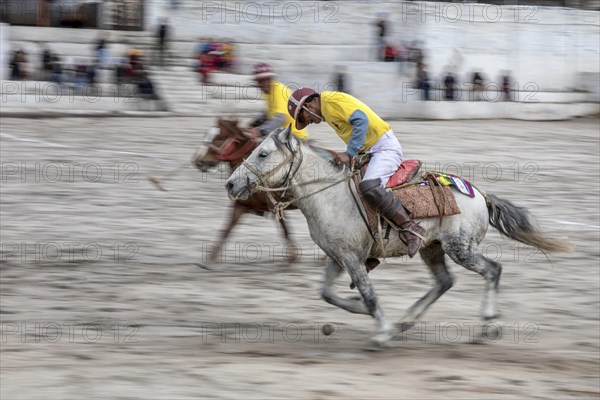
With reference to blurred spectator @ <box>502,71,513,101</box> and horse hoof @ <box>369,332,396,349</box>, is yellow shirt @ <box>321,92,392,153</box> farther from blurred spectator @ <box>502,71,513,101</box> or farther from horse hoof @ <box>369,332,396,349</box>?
blurred spectator @ <box>502,71,513,101</box>

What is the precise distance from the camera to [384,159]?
33.6 feet

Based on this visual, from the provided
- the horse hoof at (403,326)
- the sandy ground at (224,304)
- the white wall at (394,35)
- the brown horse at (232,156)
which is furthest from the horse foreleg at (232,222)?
the white wall at (394,35)

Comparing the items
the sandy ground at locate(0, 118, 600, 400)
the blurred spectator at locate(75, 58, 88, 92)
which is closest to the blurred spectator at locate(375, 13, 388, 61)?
the blurred spectator at locate(75, 58, 88, 92)

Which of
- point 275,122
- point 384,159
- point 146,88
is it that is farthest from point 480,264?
point 146,88

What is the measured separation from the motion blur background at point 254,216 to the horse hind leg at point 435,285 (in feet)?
1.04

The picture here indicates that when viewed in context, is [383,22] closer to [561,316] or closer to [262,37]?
[262,37]

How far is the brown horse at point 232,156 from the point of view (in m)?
13.7

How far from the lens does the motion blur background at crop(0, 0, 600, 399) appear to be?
369 inches

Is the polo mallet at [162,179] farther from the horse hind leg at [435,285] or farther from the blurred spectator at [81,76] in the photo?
the blurred spectator at [81,76]

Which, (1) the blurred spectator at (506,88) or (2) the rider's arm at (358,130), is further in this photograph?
(1) the blurred spectator at (506,88)

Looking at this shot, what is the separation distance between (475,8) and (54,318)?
32904 millimetres

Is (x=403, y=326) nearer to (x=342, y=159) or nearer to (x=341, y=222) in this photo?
(x=341, y=222)

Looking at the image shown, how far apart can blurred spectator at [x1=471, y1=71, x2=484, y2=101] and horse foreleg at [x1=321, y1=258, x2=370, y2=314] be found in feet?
87.8

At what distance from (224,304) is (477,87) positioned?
26.4m
